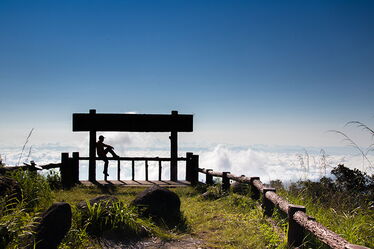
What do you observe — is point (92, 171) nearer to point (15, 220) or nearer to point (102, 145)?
point (102, 145)

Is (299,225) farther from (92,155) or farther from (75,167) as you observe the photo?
(92,155)

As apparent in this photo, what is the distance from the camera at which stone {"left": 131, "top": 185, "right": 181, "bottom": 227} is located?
22.3 ft

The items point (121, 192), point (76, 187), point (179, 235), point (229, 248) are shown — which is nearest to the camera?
point (229, 248)

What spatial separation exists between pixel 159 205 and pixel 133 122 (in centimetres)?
790

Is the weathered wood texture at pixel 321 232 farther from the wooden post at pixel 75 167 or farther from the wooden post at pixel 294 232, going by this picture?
the wooden post at pixel 75 167

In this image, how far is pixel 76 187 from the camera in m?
12.5

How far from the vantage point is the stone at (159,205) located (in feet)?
22.3

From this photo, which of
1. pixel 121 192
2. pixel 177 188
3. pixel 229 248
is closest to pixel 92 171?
pixel 121 192

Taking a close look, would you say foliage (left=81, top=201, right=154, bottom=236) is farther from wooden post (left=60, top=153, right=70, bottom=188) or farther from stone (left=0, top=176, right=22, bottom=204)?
wooden post (left=60, top=153, right=70, bottom=188)

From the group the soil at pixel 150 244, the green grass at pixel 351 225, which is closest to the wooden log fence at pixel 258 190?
the green grass at pixel 351 225

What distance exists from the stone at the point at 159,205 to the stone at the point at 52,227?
7.31 feet

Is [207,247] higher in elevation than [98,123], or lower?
lower

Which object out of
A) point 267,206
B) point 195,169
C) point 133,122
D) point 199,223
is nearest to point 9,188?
point 199,223

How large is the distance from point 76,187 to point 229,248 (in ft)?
28.0
